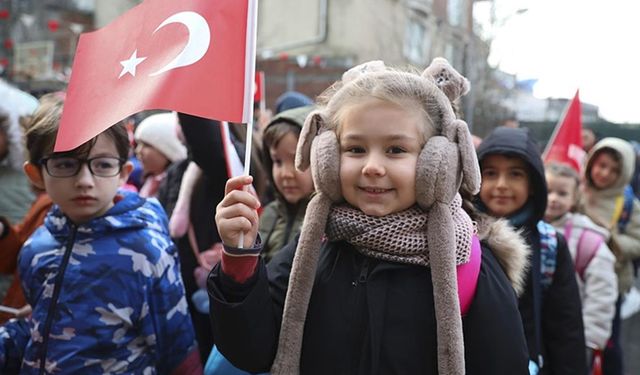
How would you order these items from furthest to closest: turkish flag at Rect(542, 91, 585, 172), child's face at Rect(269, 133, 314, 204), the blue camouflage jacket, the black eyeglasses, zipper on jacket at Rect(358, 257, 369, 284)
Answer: turkish flag at Rect(542, 91, 585, 172)
child's face at Rect(269, 133, 314, 204)
the black eyeglasses
the blue camouflage jacket
zipper on jacket at Rect(358, 257, 369, 284)

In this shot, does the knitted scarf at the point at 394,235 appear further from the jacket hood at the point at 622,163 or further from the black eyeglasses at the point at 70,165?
the jacket hood at the point at 622,163

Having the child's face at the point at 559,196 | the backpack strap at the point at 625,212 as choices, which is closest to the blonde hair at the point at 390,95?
the child's face at the point at 559,196

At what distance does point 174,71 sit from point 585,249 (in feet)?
8.92

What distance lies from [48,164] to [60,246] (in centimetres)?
30

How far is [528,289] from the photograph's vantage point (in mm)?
2631

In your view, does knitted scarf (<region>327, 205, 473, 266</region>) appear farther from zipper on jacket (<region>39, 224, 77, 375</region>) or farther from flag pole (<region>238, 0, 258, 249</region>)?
zipper on jacket (<region>39, 224, 77, 375</region>)

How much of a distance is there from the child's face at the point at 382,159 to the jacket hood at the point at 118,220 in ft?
3.24

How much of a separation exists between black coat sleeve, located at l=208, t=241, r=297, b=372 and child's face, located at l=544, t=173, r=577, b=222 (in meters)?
2.62

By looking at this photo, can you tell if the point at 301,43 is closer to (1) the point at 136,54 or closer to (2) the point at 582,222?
(2) the point at 582,222

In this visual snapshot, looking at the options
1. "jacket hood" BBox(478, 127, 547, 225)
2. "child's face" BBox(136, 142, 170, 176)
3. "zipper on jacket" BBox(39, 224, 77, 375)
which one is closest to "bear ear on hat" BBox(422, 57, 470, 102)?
"jacket hood" BBox(478, 127, 547, 225)

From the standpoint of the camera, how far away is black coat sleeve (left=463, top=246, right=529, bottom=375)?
1.65m

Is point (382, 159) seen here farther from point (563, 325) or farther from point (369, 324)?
point (563, 325)

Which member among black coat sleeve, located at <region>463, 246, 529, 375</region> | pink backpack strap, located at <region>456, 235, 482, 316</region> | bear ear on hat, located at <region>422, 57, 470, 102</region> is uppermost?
bear ear on hat, located at <region>422, 57, 470, 102</region>

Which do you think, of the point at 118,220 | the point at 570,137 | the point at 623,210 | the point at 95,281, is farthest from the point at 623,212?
the point at 95,281
